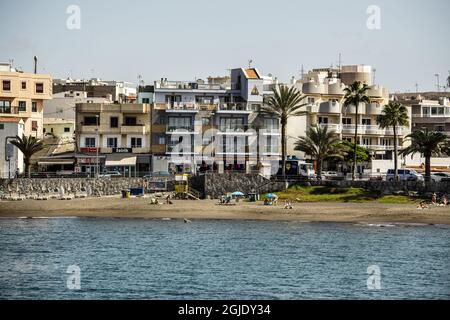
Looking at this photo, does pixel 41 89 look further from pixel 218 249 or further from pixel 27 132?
pixel 218 249

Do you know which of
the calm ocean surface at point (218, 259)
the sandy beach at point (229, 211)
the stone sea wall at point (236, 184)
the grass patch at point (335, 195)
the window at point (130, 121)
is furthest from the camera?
the window at point (130, 121)

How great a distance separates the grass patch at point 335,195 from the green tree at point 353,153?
12.3 meters

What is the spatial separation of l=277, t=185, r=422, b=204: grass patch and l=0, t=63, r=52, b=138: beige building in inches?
1459

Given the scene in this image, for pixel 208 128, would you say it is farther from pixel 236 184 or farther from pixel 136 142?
pixel 236 184

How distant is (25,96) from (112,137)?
14564mm

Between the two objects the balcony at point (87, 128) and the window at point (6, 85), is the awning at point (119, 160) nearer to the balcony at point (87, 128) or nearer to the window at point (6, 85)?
the balcony at point (87, 128)

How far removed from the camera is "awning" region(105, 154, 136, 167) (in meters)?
118

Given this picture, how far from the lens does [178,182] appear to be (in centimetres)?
10956

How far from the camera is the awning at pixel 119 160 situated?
4648 inches

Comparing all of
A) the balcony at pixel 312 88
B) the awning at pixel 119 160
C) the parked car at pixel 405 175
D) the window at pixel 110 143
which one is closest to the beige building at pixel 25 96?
the window at pixel 110 143

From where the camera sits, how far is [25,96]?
417ft

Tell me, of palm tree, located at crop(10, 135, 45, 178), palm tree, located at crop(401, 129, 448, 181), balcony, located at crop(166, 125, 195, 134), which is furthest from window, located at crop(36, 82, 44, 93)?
palm tree, located at crop(401, 129, 448, 181)

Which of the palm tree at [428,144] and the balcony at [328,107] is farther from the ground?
the balcony at [328,107]
